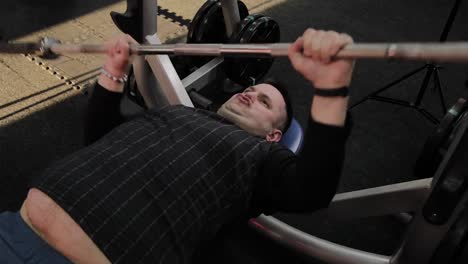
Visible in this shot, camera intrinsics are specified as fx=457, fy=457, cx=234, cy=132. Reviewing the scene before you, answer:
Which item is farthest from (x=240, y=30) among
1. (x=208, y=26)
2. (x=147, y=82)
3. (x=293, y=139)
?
(x=293, y=139)

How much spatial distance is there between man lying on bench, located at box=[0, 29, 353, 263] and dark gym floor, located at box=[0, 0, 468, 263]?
0.58 metres

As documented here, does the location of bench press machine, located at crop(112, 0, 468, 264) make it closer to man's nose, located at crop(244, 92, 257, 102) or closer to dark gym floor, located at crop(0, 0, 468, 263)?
dark gym floor, located at crop(0, 0, 468, 263)

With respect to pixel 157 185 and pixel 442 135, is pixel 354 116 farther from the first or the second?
pixel 157 185

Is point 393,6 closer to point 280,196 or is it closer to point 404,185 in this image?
point 404,185

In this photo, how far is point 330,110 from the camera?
877 millimetres

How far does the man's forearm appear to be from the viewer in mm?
872

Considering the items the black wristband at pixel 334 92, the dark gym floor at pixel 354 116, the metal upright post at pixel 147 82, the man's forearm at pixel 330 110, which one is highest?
the black wristband at pixel 334 92

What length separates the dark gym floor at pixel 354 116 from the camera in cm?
168

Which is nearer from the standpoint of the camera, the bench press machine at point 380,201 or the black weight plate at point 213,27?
the bench press machine at point 380,201

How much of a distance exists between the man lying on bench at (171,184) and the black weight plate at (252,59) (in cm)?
87

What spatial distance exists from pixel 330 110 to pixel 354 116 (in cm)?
140

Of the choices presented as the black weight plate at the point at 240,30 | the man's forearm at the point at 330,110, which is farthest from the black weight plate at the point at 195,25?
the man's forearm at the point at 330,110

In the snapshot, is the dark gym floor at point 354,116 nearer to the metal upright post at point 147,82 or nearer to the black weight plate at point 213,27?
the metal upright post at point 147,82

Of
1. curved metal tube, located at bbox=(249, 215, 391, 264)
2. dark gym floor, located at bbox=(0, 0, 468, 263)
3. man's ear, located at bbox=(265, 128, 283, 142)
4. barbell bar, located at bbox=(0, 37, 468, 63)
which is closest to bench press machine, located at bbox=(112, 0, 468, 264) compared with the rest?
curved metal tube, located at bbox=(249, 215, 391, 264)
